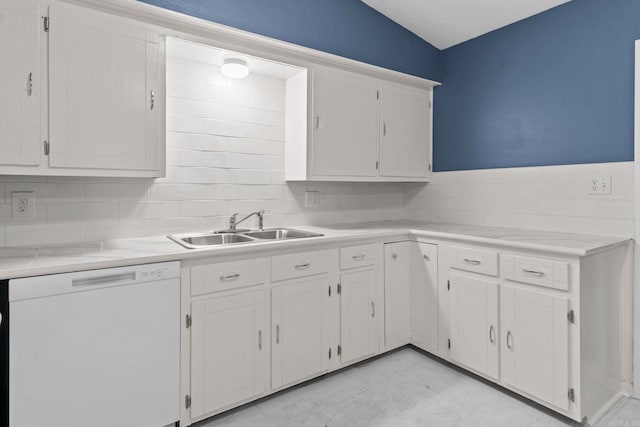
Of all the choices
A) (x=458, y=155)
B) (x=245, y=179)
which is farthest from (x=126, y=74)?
(x=458, y=155)

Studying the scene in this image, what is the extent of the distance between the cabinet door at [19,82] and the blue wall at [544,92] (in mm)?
2985

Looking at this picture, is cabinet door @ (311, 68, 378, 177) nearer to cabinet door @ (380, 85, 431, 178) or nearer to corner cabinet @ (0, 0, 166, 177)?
cabinet door @ (380, 85, 431, 178)

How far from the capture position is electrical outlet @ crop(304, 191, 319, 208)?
3.06 m

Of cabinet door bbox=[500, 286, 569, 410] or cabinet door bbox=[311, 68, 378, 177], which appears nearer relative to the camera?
cabinet door bbox=[500, 286, 569, 410]

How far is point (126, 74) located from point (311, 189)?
159 centimetres

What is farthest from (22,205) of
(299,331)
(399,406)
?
(399,406)

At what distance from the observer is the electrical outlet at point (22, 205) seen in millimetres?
1942

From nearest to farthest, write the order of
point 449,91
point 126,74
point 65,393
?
point 65,393
point 126,74
point 449,91

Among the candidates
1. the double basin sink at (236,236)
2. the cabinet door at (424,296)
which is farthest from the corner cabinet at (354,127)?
the cabinet door at (424,296)

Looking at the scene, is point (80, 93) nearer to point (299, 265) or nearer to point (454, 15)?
point (299, 265)

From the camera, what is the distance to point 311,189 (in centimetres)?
310

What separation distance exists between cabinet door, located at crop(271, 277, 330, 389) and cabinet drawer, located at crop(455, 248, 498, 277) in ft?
2.98

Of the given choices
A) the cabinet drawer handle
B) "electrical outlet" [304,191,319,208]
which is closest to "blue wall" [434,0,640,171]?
the cabinet drawer handle

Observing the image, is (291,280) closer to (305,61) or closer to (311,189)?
(311,189)
